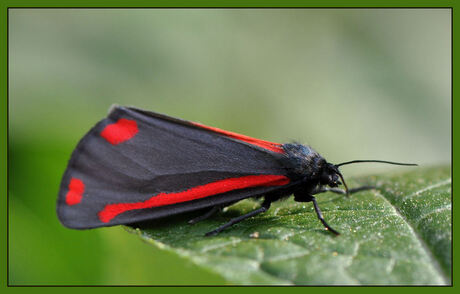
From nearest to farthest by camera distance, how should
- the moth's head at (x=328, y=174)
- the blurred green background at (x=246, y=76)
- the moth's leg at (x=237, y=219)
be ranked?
the moth's leg at (x=237, y=219) → the moth's head at (x=328, y=174) → the blurred green background at (x=246, y=76)

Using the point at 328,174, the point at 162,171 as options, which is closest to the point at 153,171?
the point at 162,171

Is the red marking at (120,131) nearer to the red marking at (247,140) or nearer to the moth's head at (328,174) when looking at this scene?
the red marking at (247,140)

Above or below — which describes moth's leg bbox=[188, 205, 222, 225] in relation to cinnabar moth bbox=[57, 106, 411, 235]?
below

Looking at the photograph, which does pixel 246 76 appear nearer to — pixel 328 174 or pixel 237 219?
pixel 328 174

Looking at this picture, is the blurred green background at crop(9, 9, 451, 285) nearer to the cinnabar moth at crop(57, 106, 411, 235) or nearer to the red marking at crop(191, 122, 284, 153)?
the cinnabar moth at crop(57, 106, 411, 235)

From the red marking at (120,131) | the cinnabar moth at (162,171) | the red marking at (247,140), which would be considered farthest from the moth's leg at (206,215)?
the red marking at (120,131)

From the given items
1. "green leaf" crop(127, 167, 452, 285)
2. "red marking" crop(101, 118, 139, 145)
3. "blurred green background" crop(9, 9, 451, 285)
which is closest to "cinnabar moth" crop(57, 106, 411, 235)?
"red marking" crop(101, 118, 139, 145)

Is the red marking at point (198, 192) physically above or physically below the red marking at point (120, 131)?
below
